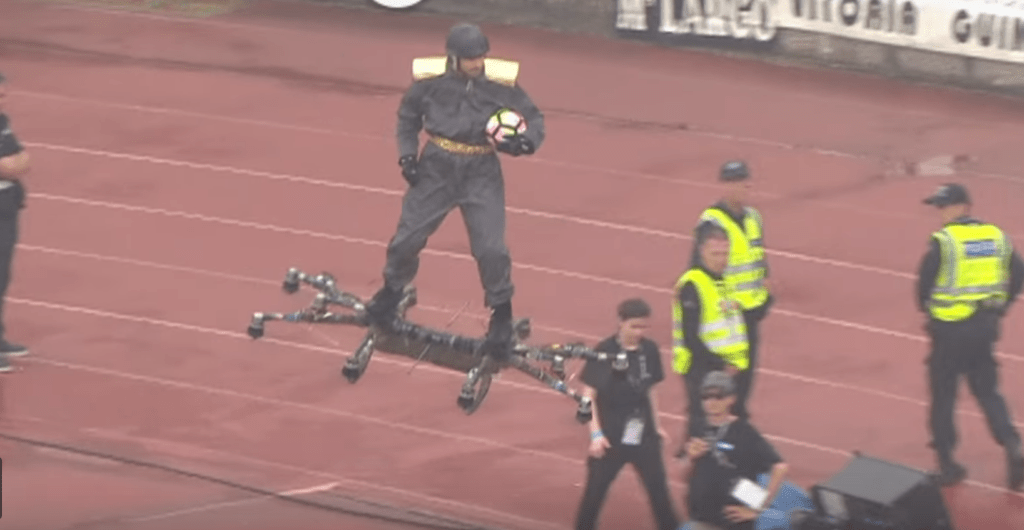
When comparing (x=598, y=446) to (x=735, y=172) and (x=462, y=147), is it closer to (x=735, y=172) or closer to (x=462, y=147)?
(x=462, y=147)

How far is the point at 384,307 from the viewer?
13109mm

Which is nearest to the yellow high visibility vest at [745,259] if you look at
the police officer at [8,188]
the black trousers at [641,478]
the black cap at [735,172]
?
the black cap at [735,172]

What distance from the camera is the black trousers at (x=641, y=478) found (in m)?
12.4

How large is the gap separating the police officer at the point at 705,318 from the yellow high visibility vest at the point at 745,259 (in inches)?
9.7

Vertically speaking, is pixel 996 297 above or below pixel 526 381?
above

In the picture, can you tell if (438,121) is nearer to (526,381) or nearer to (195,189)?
(526,381)

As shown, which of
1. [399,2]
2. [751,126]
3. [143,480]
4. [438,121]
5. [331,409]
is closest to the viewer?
[438,121]

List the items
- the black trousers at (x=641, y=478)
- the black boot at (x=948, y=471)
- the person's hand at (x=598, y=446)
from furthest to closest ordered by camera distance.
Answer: the black boot at (x=948, y=471)
the black trousers at (x=641, y=478)
the person's hand at (x=598, y=446)

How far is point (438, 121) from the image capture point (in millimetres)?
12555

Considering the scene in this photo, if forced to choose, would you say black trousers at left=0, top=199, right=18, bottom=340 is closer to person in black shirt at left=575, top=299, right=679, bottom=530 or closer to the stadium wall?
person in black shirt at left=575, top=299, right=679, bottom=530

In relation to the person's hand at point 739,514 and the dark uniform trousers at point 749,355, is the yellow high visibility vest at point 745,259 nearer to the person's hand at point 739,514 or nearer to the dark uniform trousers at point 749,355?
the dark uniform trousers at point 749,355

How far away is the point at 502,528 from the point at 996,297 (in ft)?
10.2

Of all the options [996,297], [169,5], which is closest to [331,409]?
[996,297]

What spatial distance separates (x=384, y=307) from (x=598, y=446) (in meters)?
1.63
